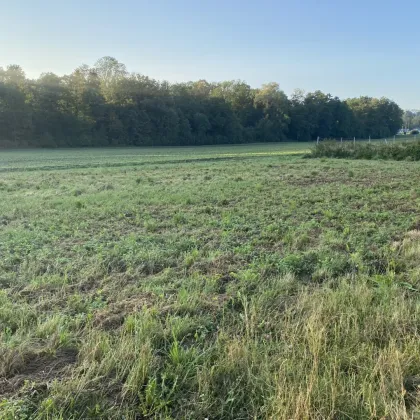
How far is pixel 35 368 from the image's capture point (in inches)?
126

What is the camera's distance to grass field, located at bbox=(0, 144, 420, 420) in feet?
9.26

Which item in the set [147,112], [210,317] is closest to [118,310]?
[210,317]

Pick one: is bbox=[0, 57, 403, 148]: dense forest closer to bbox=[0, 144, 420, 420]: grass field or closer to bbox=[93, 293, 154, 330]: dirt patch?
bbox=[0, 144, 420, 420]: grass field

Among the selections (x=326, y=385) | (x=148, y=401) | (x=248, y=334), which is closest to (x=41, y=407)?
(x=148, y=401)

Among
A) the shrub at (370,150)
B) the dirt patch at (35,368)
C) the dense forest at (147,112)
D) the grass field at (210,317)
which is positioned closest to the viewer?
the grass field at (210,317)

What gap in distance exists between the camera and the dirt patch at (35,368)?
9.74 feet

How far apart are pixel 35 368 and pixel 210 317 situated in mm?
1774

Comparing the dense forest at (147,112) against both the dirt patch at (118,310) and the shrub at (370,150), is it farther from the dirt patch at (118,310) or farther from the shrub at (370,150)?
the dirt patch at (118,310)

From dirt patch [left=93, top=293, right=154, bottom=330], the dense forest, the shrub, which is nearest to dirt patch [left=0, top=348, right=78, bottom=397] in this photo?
dirt patch [left=93, top=293, right=154, bottom=330]

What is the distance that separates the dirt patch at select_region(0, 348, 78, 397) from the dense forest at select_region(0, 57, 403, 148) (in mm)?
52417

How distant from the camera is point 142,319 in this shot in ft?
12.7

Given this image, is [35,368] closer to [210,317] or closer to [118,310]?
[118,310]

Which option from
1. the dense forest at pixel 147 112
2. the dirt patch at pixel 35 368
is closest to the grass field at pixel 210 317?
the dirt patch at pixel 35 368

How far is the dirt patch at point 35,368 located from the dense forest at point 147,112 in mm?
52417
